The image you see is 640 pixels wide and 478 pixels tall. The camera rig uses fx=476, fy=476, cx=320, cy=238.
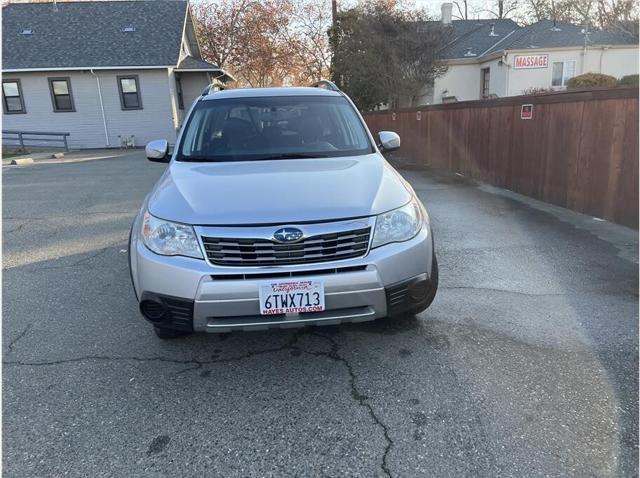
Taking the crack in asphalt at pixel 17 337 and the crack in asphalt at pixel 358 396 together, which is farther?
the crack in asphalt at pixel 17 337

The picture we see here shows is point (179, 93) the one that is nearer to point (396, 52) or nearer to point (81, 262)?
point (396, 52)

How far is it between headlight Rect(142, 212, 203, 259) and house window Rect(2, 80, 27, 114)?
24197 millimetres

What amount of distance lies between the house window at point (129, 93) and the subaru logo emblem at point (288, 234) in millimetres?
22453

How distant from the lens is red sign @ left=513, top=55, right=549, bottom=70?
900 inches

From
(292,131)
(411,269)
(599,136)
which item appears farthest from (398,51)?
(411,269)

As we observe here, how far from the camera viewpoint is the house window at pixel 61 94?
72.8 feet

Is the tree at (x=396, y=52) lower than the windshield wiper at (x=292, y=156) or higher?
higher

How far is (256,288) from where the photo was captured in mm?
2559

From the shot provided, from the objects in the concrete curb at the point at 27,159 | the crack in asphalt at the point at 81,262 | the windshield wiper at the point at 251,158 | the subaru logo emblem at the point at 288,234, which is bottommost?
the crack in asphalt at the point at 81,262

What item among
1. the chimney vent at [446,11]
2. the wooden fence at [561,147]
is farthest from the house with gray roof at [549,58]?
the wooden fence at [561,147]

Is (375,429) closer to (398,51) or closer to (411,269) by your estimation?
(411,269)

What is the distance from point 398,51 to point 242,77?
21.8 m

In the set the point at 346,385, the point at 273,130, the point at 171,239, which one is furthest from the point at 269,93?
the point at 346,385

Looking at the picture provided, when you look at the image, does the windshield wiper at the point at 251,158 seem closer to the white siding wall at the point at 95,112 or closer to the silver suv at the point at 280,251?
the silver suv at the point at 280,251
